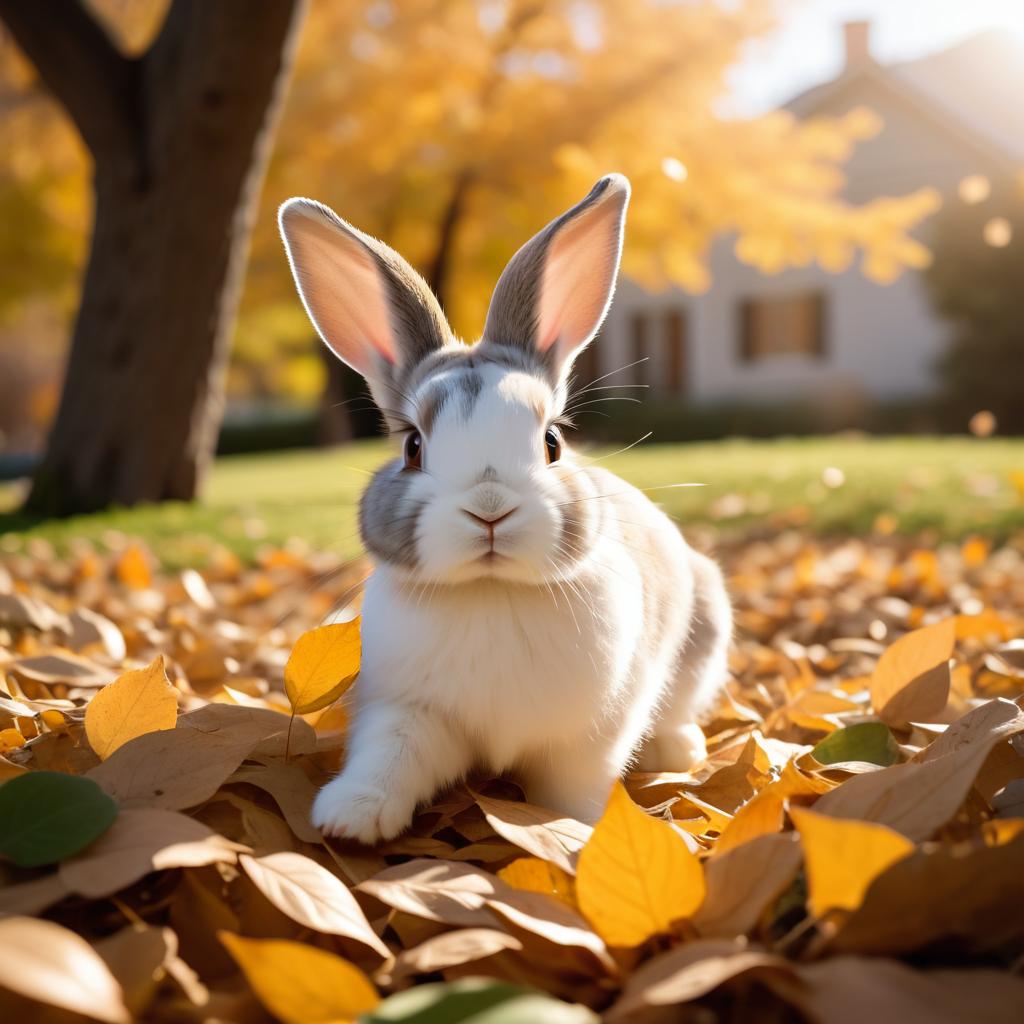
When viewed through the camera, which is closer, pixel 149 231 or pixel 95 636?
pixel 95 636

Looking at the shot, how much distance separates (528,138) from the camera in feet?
44.6

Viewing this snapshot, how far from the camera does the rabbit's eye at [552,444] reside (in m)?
1.89

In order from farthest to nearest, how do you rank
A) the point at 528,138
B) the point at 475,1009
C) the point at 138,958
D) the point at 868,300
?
the point at 868,300 → the point at 528,138 → the point at 138,958 → the point at 475,1009

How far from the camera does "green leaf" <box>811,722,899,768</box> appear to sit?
1.99m

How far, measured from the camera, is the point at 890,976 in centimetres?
117

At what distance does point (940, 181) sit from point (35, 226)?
15816 millimetres

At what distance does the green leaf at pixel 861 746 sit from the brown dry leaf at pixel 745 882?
66cm

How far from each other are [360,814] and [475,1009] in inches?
23.1

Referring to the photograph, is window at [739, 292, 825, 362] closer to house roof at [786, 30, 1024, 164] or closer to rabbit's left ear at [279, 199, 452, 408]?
house roof at [786, 30, 1024, 164]

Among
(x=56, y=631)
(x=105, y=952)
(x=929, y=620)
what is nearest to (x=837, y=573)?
(x=929, y=620)

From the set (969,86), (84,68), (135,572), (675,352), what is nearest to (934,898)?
(135,572)

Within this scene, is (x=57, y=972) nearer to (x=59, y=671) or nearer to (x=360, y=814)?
(x=360, y=814)

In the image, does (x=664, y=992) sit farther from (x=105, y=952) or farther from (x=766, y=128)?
(x=766, y=128)

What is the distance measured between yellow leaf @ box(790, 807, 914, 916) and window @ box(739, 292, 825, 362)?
2076cm
